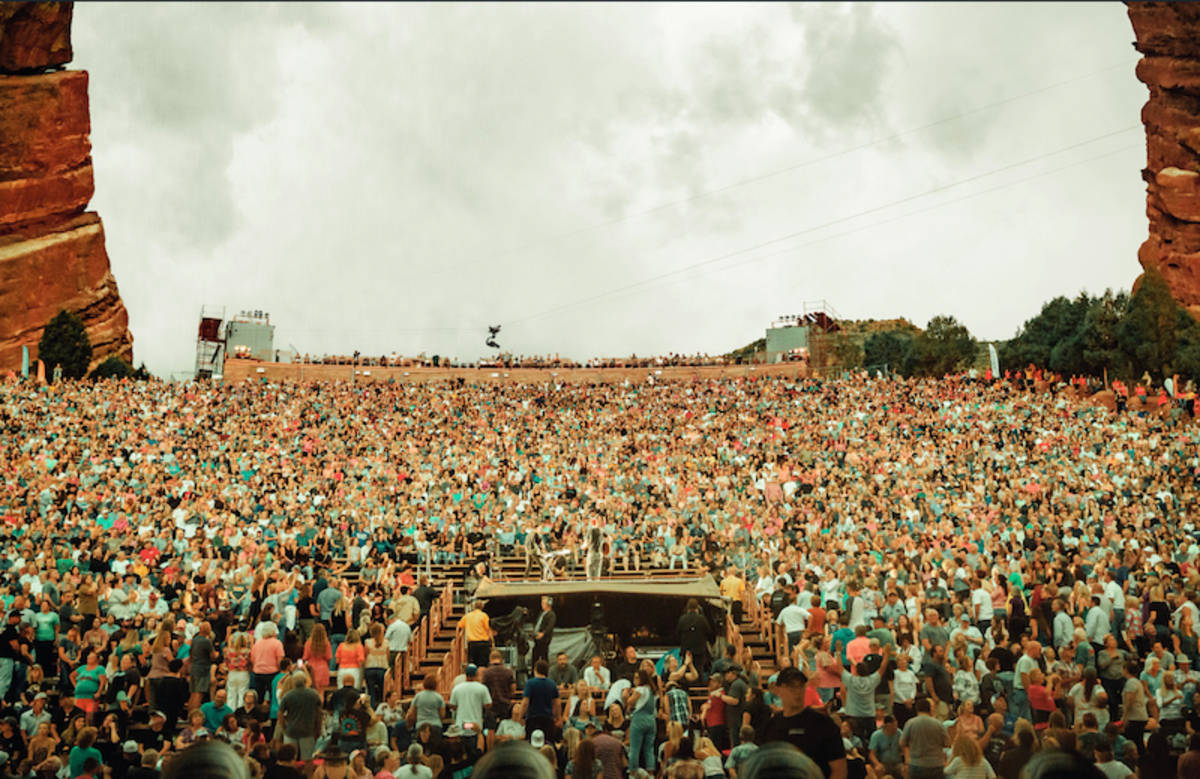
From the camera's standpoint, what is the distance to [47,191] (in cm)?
6469

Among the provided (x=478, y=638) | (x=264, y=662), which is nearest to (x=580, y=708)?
(x=478, y=638)

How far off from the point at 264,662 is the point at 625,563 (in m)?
10.7

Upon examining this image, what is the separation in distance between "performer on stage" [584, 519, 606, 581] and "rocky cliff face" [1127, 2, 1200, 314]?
5087cm

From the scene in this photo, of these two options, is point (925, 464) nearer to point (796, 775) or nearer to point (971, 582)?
point (971, 582)

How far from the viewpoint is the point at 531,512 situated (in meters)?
24.9

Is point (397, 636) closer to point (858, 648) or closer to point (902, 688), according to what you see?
point (858, 648)

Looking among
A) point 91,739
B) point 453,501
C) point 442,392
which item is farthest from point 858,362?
point 91,739

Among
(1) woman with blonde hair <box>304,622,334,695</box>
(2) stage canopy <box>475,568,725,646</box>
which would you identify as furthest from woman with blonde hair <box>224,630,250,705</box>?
(2) stage canopy <box>475,568,725,646</box>

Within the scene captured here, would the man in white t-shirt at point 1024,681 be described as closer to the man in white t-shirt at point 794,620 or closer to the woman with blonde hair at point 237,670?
the man in white t-shirt at point 794,620

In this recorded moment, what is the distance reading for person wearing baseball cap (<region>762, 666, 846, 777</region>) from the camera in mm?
5039

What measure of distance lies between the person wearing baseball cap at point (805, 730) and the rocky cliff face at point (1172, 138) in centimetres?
6226

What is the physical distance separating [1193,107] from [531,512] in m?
56.9

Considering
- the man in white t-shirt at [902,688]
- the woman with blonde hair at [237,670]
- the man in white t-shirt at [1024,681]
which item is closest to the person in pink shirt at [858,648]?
the man in white t-shirt at [902,688]

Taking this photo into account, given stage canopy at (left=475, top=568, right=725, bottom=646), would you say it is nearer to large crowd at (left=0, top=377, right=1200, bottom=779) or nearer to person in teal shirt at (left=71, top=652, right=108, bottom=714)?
large crowd at (left=0, top=377, right=1200, bottom=779)
